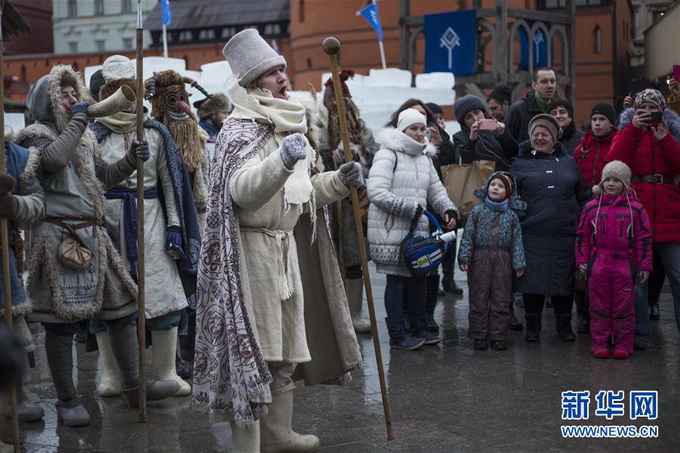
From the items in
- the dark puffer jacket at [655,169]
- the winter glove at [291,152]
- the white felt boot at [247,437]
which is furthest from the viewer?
the dark puffer jacket at [655,169]

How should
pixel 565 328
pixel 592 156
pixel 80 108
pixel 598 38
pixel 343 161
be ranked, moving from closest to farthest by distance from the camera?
pixel 80 108 → pixel 565 328 → pixel 592 156 → pixel 343 161 → pixel 598 38

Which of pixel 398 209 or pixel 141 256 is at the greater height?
pixel 398 209

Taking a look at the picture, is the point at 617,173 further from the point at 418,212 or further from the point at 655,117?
the point at 418,212

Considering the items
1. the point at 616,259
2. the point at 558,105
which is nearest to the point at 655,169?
the point at 616,259

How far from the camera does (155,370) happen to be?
21.4 feet

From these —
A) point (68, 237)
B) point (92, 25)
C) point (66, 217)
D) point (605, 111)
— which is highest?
point (92, 25)

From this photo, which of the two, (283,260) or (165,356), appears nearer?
(283,260)

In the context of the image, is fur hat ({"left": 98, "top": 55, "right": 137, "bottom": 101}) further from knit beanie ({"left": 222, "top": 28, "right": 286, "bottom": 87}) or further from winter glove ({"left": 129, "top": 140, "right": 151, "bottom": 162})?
knit beanie ({"left": 222, "top": 28, "right": 286, "bottom": 87})

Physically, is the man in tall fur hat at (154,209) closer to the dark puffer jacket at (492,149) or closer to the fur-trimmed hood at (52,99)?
the fur-trimmed hood at (52,99)

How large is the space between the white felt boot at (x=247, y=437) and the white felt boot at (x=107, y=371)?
1993 mm

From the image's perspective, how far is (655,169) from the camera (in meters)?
7.62

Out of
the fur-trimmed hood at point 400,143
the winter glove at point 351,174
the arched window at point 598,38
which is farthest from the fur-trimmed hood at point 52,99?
the arched window at point 598,38

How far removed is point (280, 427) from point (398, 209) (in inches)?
118

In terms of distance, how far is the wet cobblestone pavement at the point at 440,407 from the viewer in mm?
5281
